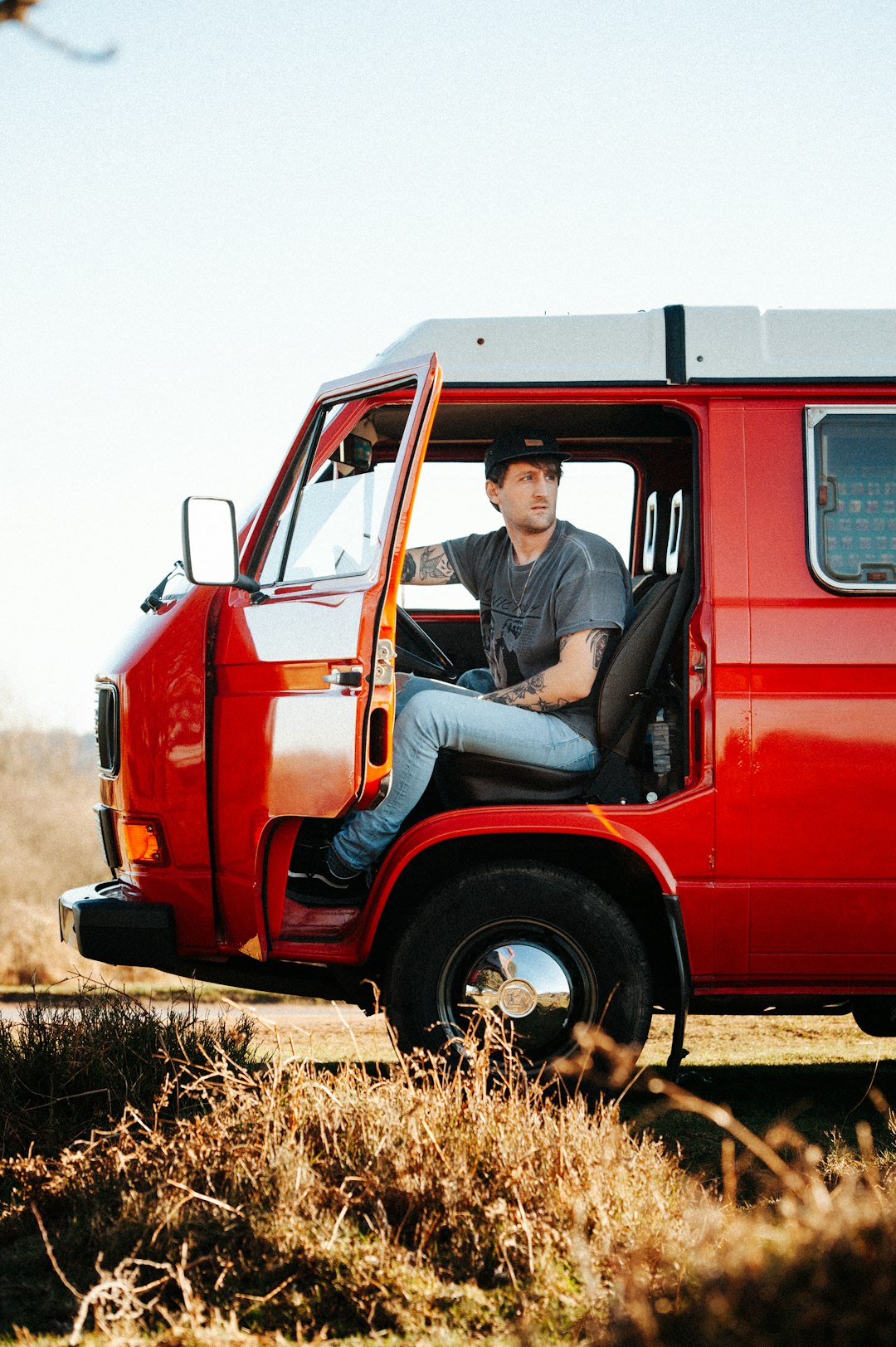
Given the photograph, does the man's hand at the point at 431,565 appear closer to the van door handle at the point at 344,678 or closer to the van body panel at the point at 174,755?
the van body panel at the point at 174,755

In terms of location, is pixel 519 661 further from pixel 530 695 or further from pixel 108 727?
pixel 108 727

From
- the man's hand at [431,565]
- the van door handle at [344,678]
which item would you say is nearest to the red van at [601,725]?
the van door handle at [344,678]

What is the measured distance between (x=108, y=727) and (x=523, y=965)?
1.67 m

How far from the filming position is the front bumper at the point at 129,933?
14.0 feet

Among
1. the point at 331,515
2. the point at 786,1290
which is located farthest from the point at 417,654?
the point at 786,1290

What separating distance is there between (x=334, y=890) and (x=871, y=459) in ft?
7.80

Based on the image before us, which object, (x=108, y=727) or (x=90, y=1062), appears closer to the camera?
(x=90, y=1062)

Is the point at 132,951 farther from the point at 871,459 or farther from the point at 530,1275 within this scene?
the point at 871,459

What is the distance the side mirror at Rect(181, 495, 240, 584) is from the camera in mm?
3996

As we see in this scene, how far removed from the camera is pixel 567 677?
15.0 ft

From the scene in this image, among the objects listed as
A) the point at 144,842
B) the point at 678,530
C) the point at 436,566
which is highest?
the point at 678,530

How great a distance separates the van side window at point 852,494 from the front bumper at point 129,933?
2475 millimetres

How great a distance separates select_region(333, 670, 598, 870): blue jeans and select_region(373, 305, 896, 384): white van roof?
1.15 m

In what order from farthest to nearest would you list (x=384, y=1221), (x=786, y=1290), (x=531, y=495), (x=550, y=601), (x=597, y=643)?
(x=531, y=495) < (x=550, y=601) < (x=597, y=643) < (x=384, y=1221) < (x=786, y=1290)
